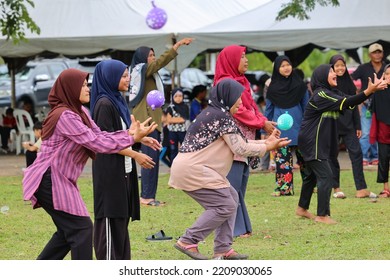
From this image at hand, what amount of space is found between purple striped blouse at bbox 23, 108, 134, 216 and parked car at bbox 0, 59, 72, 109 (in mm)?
22452

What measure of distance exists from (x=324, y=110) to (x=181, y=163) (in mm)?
2757

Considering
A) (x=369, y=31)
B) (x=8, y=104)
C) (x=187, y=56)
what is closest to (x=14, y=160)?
(x=187, y=56)

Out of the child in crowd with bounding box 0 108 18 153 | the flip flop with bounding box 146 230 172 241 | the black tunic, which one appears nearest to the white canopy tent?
the child in crowd with bounding box 0 108 18 153

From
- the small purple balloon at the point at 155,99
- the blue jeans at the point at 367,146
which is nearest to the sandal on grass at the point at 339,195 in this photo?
the small purple balloon at the point at 155,99

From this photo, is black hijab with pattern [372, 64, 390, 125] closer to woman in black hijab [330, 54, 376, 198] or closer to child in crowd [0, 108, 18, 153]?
woman in black hijab [330, 54, 376, 198]

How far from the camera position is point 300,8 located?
16.7 meters

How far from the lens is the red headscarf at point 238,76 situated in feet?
31.2

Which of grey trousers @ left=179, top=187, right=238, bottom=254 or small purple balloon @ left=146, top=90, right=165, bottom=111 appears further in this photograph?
small purple balloon @ left=146, top=90, right=165, bottom=111

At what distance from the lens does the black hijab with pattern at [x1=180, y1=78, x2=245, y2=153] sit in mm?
8242

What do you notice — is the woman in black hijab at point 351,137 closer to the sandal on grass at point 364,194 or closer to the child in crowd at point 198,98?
the sandal on grass at point 364,194

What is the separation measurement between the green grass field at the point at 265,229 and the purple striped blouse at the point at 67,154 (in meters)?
1.80

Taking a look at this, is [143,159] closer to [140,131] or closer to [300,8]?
[140,131]

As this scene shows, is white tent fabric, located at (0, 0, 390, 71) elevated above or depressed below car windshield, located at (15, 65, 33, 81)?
above

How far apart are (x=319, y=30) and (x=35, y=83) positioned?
50.1 feet
